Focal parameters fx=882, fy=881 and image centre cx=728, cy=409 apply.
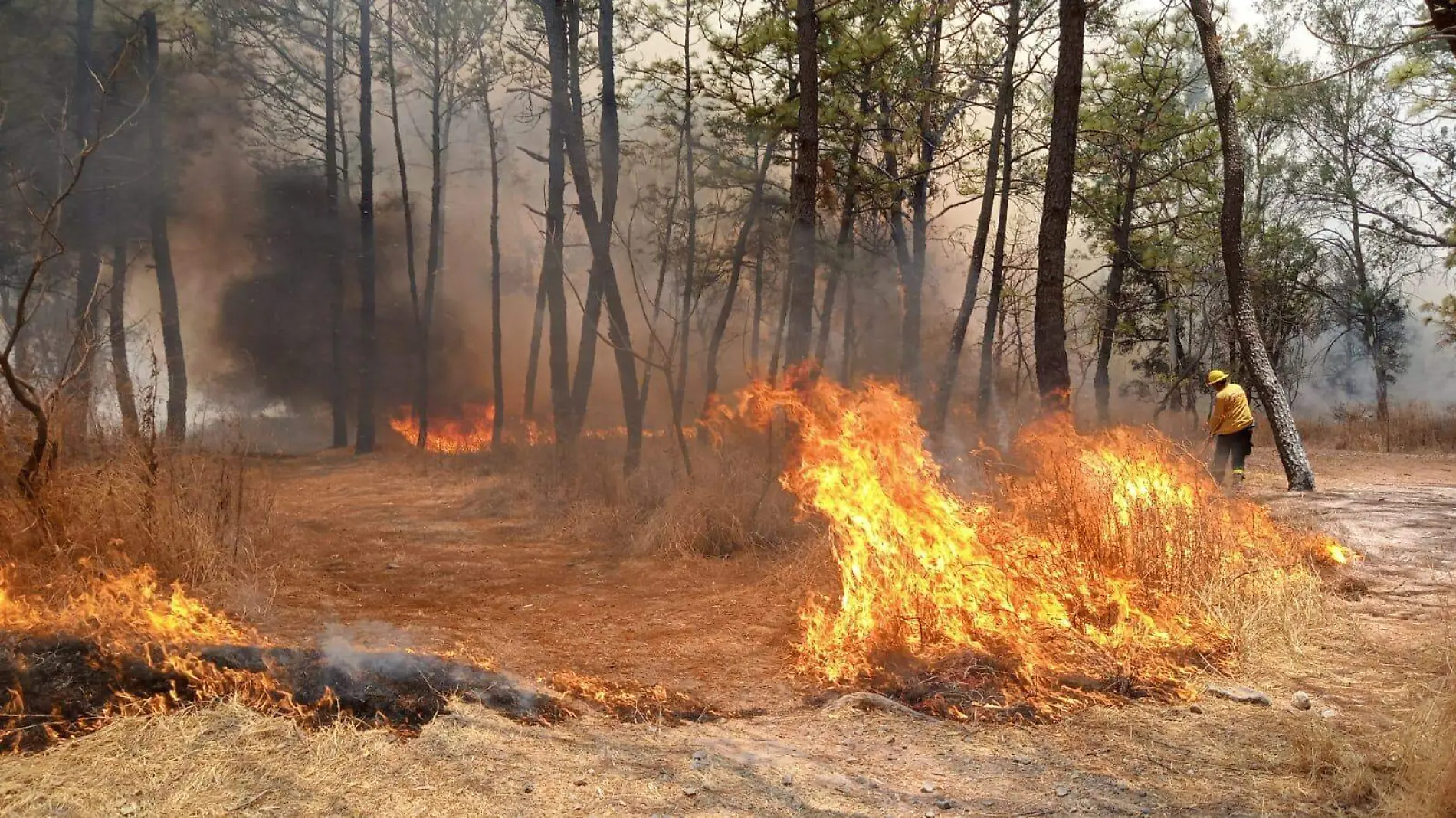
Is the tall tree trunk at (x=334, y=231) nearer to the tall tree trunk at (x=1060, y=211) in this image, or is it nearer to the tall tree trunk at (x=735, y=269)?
the tall tree trunk at (x=735, y=269)

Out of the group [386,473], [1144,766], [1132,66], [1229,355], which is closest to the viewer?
[1144,766]

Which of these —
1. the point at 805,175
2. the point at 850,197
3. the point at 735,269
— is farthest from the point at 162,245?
the point at 805,175

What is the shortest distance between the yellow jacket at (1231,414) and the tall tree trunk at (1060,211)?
2743 mm

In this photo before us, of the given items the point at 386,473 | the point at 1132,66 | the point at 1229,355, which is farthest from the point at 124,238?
the point at 1229,355

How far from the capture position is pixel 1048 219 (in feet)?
31.0

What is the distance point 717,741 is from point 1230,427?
903 cm

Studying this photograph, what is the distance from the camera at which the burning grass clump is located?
16.3 feet

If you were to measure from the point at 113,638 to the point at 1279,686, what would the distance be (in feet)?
20.0

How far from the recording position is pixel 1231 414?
1066cm

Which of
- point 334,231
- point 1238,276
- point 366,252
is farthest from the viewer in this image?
point 334,231

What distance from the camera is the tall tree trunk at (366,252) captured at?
69.2ft

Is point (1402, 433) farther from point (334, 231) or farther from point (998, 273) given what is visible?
point (334, 231)

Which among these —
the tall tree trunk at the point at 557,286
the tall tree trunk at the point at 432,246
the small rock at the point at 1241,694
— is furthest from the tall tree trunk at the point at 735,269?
the small rock at the point at 1241,694

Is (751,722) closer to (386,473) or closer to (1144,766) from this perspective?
(1144,766)
